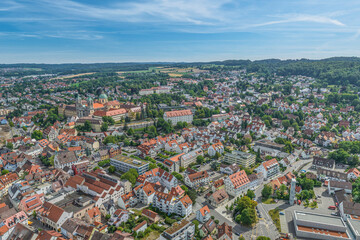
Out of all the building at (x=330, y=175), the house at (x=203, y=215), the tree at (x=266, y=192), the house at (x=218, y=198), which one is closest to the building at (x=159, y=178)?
the house at (x=218, y=198)

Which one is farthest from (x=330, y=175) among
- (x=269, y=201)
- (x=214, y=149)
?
(x=214, y=149)

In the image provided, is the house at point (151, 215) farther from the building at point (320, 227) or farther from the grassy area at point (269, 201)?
the building at point (320, 227)

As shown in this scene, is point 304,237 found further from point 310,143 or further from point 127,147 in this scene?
point 127,147

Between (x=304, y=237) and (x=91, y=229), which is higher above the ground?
(x=91, y=229)

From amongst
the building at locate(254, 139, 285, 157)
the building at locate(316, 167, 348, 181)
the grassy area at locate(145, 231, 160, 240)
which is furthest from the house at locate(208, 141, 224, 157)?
the grassy area at locate(145, 231, 160, 240)

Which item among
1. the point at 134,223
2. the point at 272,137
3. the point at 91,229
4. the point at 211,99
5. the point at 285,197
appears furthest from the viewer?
the point at 211,99

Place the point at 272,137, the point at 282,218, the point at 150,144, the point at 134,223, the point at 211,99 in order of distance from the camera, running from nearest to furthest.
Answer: the point at 134,223 < the point at 282,218 < the point at 150,144 < the point at 272,137 < the point at 211,99

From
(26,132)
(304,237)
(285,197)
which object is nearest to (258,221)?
(304,237)
